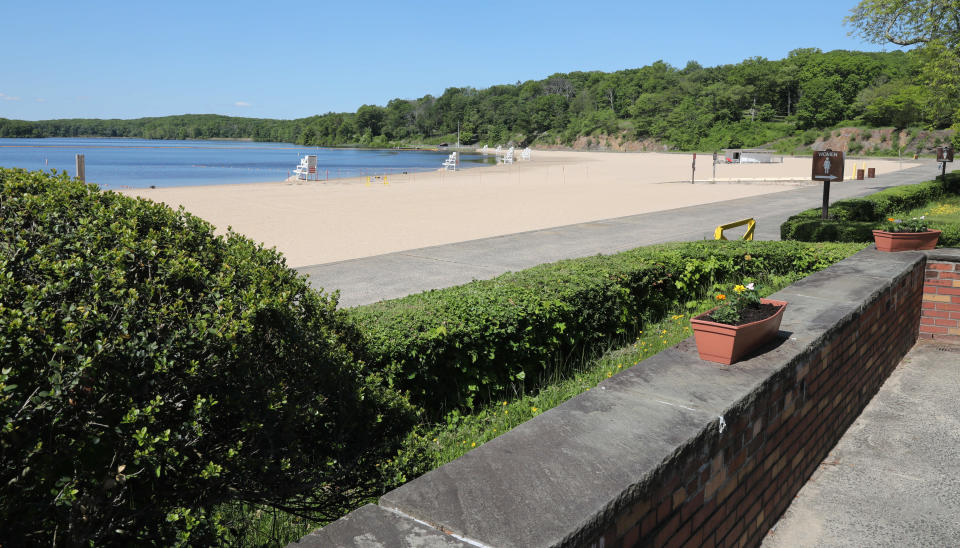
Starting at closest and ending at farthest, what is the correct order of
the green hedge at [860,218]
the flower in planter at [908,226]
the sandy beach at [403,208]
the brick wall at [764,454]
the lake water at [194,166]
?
the brick wall at [764,454] → the flower in planter at [908,226] → the green hedge at [860,218] → the sandy beach at [403,208] → the lake water at [194,166]

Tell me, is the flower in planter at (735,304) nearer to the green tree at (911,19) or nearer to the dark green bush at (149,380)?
the dark green bush at (149,380)

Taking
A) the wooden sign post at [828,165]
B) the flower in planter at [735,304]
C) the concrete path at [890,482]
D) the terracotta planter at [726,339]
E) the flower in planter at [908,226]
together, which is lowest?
the concrete path at [890,482]

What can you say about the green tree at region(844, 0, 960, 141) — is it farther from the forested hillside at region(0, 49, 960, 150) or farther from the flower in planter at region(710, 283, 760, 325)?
the forested hillside at region(0, 49, 960, 150)

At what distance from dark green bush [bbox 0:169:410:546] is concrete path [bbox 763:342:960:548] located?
7.59ft

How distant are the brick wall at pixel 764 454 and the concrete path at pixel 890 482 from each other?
0.09 metres

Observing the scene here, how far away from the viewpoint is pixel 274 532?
3.03 meters

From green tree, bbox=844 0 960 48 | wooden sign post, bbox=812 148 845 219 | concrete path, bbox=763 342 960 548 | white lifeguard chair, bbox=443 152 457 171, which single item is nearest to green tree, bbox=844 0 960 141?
green tree, bbox=844 0 960 48

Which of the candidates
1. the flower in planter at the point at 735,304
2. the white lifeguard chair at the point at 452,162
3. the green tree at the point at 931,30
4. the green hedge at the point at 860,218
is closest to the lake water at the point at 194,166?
the white lifeguard chair at the point at 452,162

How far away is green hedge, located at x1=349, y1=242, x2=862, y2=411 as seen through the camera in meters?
4.35

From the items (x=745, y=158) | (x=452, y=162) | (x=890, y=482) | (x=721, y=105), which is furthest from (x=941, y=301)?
(x=721, y=105)

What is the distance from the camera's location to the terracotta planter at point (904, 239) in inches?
275

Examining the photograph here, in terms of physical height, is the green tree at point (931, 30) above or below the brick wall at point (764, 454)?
above

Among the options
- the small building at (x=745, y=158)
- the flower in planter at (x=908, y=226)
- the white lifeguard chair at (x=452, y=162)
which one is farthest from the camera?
the small building at (x=745, y=158)

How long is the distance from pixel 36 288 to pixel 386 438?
1659 mm
